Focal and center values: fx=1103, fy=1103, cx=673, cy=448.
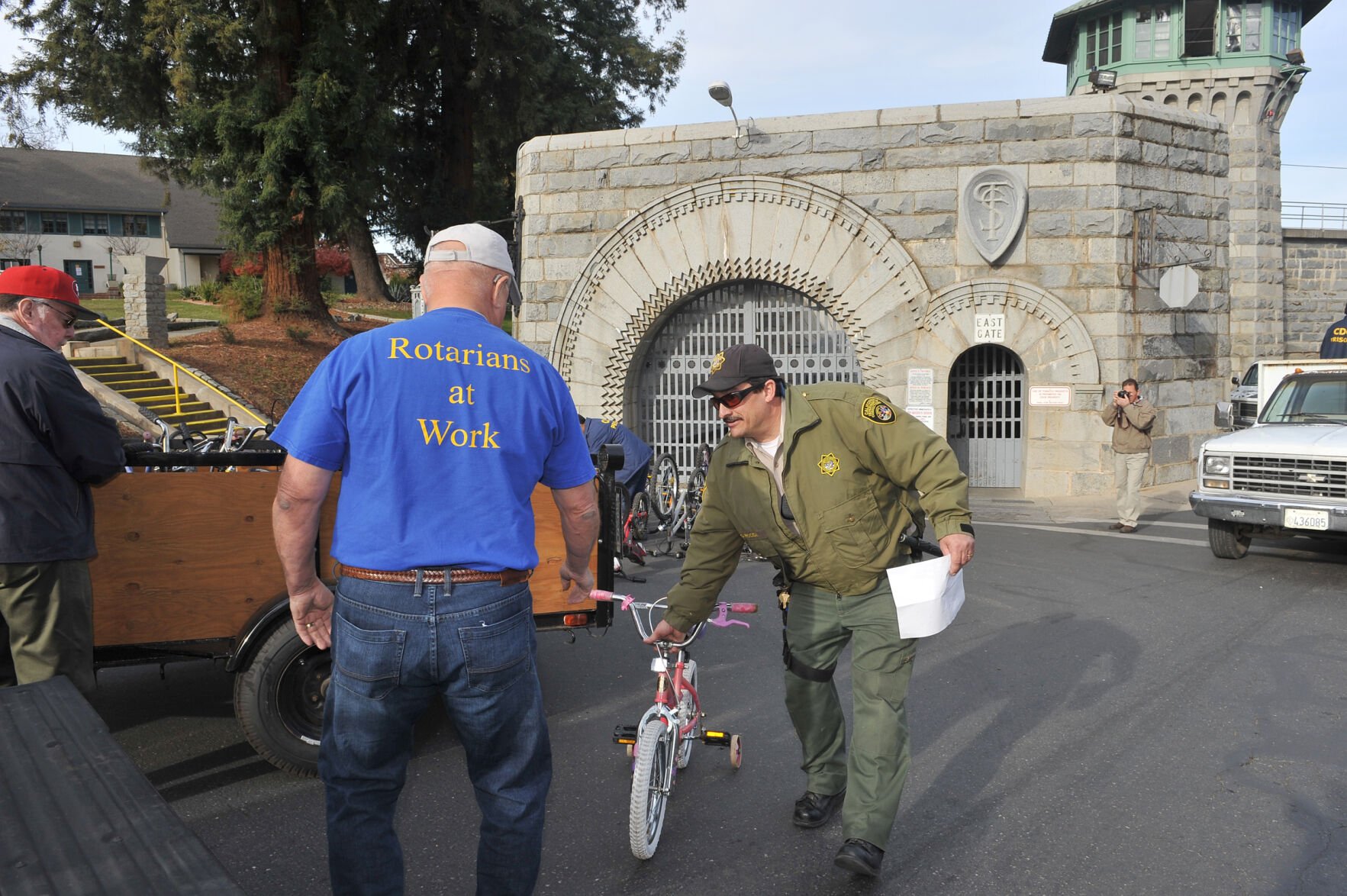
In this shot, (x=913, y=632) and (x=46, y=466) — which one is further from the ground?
(x=46, y=466)

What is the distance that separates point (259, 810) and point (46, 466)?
1.61 m

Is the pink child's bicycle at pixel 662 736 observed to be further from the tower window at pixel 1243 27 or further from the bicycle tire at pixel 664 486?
the tower window at pixel 1243 27

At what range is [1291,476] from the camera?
9.48 meters

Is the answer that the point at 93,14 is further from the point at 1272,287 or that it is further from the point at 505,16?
the point at 1272,287

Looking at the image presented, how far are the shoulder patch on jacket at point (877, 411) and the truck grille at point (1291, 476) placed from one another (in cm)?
701

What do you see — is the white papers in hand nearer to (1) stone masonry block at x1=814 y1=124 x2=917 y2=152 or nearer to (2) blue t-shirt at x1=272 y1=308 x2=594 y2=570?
(2) blue t-shirt at x1=272 y1=308 x2=594 y2=570

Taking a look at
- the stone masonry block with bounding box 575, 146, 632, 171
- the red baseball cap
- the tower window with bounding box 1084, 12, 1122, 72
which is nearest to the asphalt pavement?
the red baseball cap

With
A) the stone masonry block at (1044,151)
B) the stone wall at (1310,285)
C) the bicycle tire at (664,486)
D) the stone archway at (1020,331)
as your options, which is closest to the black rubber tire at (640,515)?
the bicycle tire at (664,486)

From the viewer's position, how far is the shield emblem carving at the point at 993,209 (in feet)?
48.6

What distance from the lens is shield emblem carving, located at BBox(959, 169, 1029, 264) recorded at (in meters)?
14.8

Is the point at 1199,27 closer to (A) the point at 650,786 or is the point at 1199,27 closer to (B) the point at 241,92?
(B) the point at 241,92

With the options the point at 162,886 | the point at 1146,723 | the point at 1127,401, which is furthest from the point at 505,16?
the point at 162,886

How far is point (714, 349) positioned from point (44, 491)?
13409 mm

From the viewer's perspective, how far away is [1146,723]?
5.52 metres
